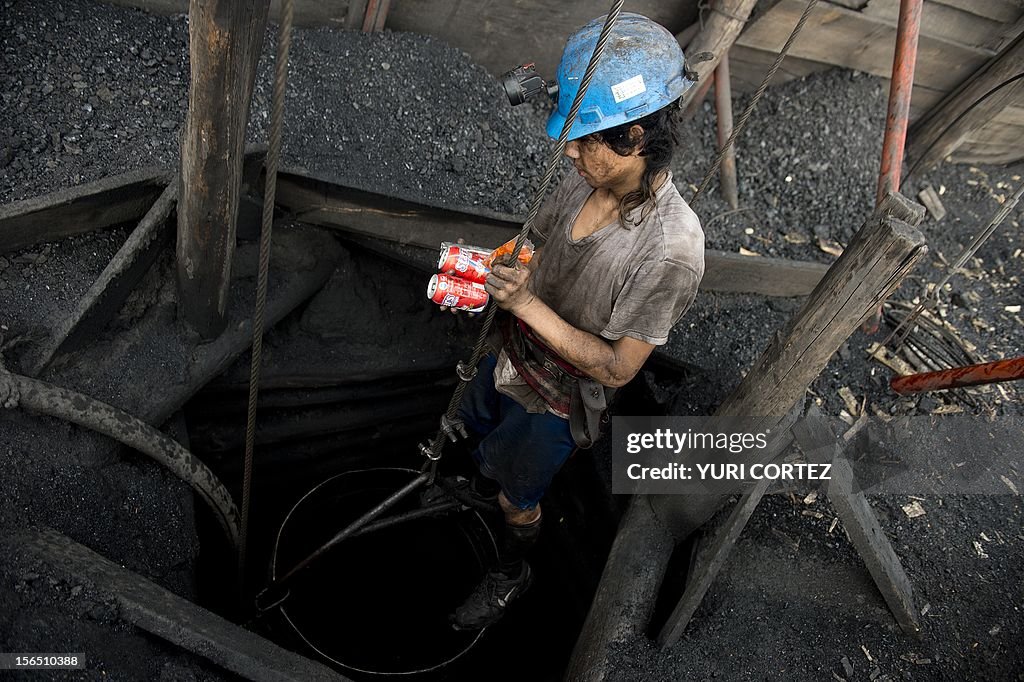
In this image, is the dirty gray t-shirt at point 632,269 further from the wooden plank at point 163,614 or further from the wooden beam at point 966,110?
the wooden beam at point 966,110

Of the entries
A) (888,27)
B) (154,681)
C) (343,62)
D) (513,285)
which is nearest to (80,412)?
(154,681)

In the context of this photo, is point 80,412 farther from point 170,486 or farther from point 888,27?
point 888,27

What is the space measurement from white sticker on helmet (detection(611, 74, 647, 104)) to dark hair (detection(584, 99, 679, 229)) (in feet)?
0.27

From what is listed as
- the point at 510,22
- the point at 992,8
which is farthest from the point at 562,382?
the point at 992,8

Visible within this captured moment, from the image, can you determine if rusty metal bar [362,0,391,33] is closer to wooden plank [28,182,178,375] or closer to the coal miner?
wooden plank [28,182,178,375]

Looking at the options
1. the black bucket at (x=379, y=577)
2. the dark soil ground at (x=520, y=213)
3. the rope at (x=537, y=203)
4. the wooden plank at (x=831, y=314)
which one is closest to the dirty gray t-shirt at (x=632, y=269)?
the rope at (x=537, y=203)

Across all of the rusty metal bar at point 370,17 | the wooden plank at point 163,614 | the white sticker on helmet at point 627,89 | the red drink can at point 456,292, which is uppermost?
the white sticker on helmet at point 627,89

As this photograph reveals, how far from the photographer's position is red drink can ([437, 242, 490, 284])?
2.81 m

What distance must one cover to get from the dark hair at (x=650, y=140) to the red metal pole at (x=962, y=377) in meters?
2.03

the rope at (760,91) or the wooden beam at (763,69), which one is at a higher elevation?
the rope at (760,91)

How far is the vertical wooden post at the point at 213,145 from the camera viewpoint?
233cm

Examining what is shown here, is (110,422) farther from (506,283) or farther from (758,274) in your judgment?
(758,274)

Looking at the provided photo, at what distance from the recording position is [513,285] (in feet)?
8.05

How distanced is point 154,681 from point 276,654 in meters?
0.39
